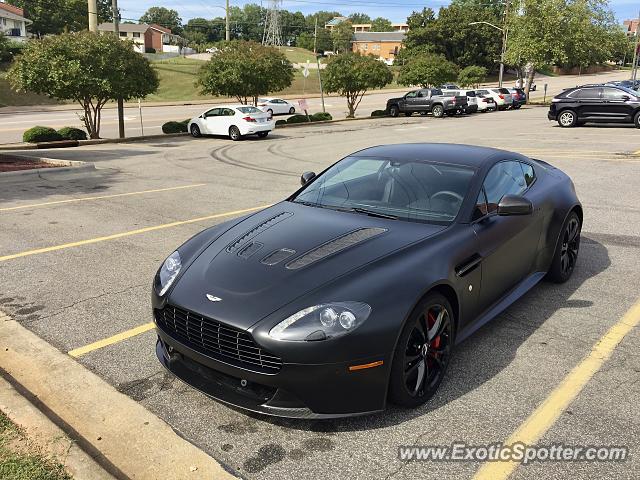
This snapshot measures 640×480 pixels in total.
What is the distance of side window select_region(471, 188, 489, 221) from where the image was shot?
415 centimetres

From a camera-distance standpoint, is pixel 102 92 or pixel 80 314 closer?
pixel 80 314

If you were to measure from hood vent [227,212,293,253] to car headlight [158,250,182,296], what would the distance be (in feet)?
1.24

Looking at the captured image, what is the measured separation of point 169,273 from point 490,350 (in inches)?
94.3

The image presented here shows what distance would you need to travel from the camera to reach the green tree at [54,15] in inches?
3696

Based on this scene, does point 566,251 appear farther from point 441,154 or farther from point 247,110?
point 247,110

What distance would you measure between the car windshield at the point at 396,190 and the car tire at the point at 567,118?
2253cm

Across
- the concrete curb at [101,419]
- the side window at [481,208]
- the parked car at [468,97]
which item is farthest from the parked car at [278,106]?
the concrete curb at [101,419]

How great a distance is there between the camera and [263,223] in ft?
13.8

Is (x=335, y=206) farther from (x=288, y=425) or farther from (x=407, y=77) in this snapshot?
(x=407, y=77)

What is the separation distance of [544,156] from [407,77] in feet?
111

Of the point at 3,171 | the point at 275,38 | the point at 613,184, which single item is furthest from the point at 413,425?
the point at 275,38

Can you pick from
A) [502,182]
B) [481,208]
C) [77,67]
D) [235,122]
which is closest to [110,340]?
[481,208]

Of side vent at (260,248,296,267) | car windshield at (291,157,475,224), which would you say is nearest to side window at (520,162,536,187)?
car windshield at (291,157,475,224)

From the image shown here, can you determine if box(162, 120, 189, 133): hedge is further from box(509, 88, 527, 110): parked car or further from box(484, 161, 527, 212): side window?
box(509, 88, 527, 110): parked car
